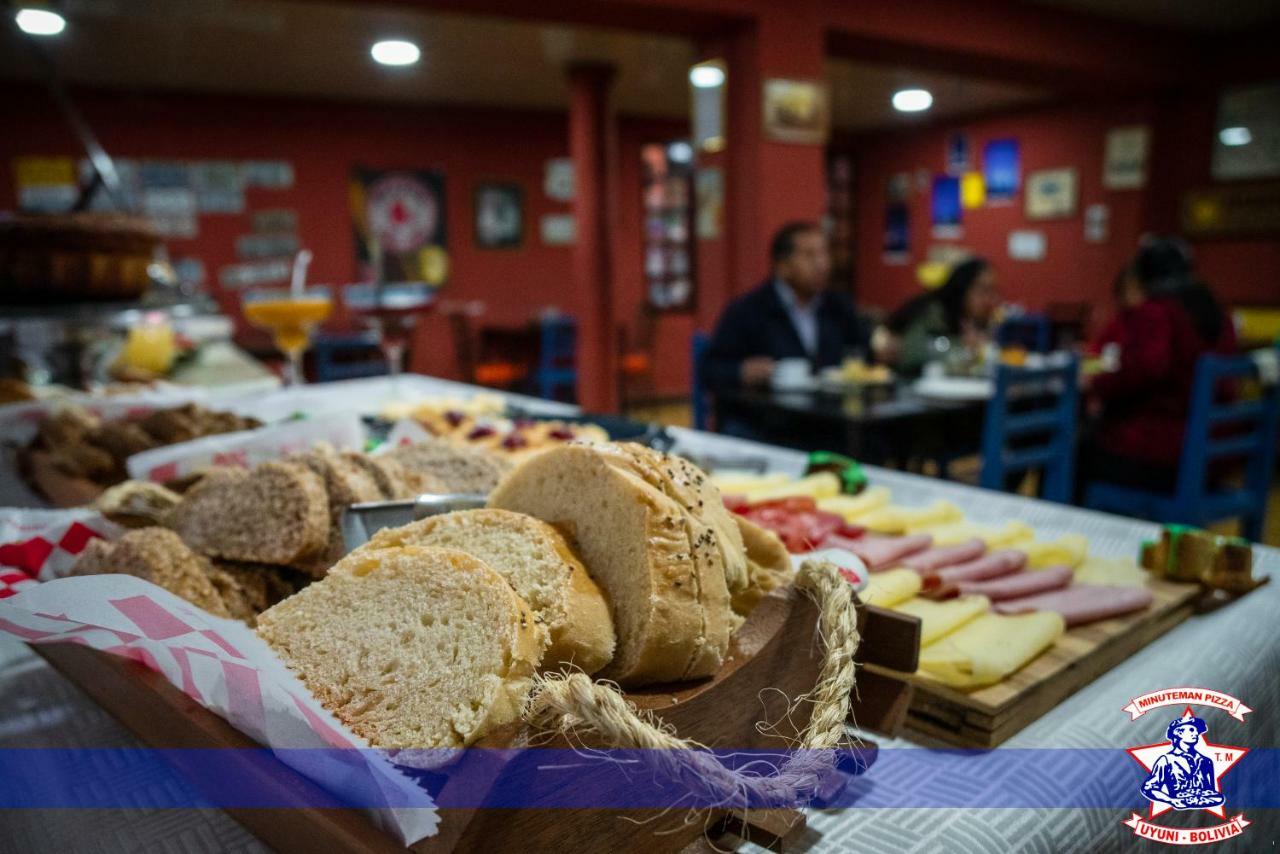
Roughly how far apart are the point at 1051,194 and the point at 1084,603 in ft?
34.6

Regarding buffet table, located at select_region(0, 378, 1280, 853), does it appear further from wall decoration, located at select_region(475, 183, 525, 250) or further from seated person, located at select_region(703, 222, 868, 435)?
wall decoration, located at select_region(475, 183, 525, 250)

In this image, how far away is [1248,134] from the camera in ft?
26.4

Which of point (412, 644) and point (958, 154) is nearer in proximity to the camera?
point (412, 644)

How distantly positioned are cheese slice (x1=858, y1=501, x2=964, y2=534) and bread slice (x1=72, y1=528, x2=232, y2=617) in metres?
1.06

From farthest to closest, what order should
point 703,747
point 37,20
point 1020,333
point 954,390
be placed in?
point 1020,333
point 954,390
point 37,20
point 703,747

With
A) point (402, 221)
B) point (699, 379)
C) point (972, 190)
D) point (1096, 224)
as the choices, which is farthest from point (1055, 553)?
point (972, 190)

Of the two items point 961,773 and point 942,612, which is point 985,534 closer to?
point 942,612

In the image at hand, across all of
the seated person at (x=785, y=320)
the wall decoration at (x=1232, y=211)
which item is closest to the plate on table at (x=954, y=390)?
the seated person at (x=785, y=320)

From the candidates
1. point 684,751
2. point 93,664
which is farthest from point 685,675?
point 93,664

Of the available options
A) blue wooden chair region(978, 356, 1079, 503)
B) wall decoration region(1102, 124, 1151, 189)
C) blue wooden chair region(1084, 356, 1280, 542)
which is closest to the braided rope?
blue wooden chair region(978, 356, 1079, 503)

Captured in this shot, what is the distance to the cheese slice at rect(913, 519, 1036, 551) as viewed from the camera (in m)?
1.46

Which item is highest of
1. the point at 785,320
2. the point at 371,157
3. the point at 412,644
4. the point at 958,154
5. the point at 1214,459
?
the point at 958,154

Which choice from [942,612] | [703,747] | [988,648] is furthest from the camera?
[942,612]

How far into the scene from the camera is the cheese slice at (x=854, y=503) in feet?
5.14
